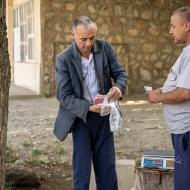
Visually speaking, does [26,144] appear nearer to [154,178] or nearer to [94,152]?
[94,152]

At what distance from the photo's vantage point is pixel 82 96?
4051 mm

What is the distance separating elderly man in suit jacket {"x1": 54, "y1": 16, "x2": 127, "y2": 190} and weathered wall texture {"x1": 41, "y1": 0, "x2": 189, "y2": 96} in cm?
862

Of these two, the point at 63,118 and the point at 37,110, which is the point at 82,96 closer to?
the point at 63,118

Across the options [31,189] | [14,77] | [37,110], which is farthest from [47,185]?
[14,77]

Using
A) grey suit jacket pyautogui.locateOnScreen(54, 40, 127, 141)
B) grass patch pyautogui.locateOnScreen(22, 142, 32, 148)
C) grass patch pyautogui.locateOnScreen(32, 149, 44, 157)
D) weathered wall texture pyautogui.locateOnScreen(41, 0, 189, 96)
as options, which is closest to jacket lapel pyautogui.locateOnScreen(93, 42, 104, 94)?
grey suit jacket pyautogui.locateOnScreen(54, 40, 127, 141)

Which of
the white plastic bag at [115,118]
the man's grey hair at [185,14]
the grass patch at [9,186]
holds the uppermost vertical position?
the man's grey hair at [185,14]

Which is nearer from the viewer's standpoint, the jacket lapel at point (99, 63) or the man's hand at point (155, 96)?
the man's hand at point (155, 96)

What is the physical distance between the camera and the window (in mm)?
14039

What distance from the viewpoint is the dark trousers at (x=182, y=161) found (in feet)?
11.5

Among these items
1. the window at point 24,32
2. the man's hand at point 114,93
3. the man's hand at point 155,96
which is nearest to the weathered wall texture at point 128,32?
the window at point 24,32

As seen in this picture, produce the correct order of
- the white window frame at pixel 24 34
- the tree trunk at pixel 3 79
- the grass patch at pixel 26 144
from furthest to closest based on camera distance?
the white window frame at pixel 24 34 → the grass patch at pixel 26 144 → the tree trunk at pixel 3 79

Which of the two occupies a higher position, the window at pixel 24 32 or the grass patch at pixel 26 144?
the window at pixel 24 32

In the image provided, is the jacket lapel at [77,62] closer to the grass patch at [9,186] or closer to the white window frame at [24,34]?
the grass patch at [9,186]

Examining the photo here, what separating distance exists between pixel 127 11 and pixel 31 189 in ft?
28.6
